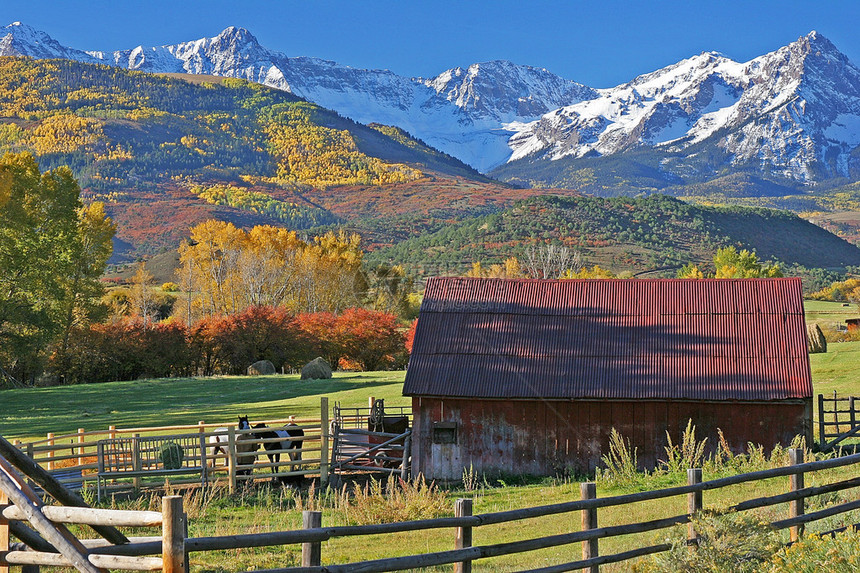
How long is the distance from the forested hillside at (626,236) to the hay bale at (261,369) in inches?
2534

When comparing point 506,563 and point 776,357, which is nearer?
point 506,563

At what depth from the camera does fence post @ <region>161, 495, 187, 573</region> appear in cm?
587

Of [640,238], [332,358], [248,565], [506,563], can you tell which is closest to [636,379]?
[506,563]

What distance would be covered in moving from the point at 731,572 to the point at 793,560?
621 millimetres

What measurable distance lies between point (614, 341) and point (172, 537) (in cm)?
1866

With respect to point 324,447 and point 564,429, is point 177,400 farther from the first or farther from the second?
point 564,429

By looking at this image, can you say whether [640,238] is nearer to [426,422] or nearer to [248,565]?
[426,422]

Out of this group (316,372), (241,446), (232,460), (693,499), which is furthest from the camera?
(316,372)

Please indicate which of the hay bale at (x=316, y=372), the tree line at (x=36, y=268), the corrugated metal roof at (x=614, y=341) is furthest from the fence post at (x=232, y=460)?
the hay bale at (x=316, y=372)

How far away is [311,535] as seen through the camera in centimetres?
703

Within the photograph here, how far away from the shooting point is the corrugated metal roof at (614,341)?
2216 centimetres

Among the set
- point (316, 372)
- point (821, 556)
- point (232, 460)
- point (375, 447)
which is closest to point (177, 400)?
point (316, 372)

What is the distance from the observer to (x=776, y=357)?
22312mm

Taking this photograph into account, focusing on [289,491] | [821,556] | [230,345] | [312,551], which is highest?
[230,345]
